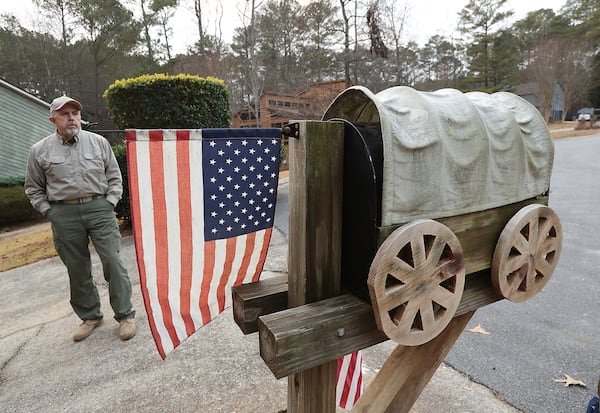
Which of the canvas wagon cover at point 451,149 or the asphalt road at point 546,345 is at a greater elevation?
the canvas wagon cover at point 451,149

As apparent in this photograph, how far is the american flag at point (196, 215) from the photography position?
2.94ft

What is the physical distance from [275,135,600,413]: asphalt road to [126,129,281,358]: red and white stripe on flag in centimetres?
199

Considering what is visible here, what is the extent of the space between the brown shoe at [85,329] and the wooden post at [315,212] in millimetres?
2737

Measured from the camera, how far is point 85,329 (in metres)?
2.94

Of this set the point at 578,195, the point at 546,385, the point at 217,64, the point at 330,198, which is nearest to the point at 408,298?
the point at 330,198

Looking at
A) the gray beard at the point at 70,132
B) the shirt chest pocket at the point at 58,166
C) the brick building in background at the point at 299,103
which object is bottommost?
the shirt chest pocket at the point at 58,166

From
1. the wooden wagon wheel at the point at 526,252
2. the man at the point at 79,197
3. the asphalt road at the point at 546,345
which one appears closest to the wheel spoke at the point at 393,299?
the wooden wagon wheel at the point at 526,252

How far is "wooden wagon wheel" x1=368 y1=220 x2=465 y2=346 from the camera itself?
835 millimetres

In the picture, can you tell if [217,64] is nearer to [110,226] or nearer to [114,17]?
[110,226]

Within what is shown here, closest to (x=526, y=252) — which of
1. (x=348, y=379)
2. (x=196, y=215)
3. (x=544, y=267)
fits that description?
(x=544, y=267)

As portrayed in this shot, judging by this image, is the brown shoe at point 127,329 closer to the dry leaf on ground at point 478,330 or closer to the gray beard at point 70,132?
the gray beard at point 70,132

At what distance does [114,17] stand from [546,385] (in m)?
28.3

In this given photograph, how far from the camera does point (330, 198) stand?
0.92m

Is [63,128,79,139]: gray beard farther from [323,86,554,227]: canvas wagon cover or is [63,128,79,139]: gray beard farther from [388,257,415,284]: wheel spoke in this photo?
[388,257,415,284]: wheel spoke
